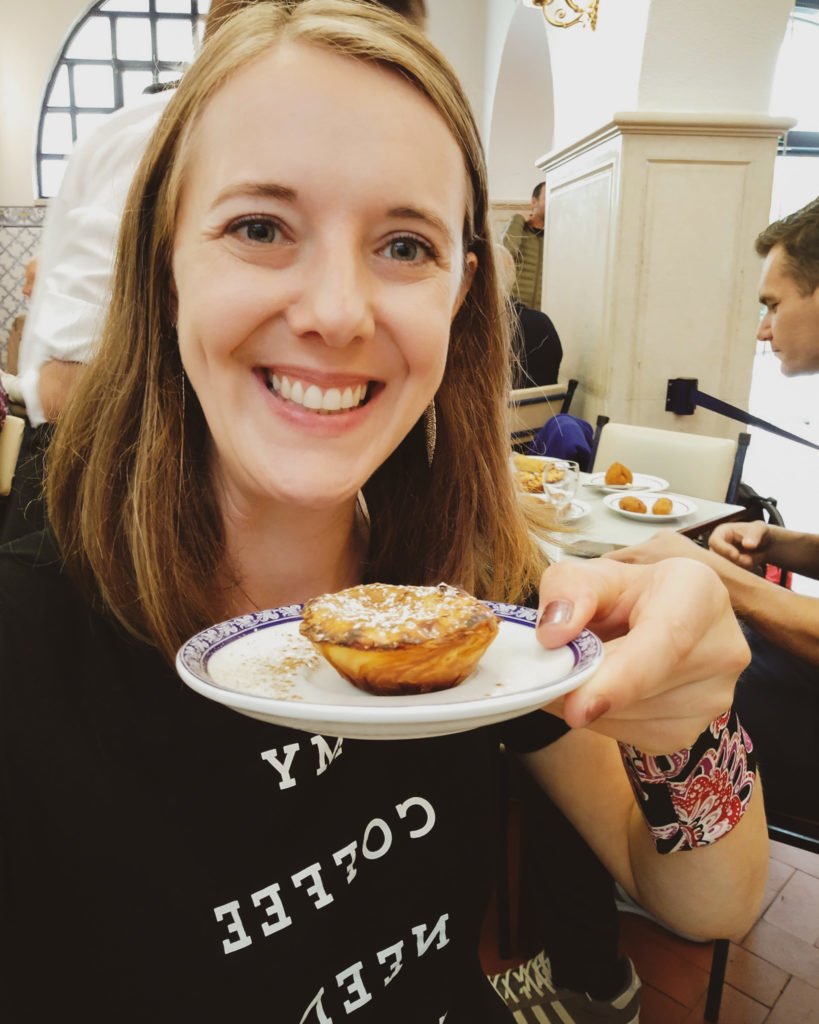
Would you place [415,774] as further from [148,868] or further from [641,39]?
[641,39]

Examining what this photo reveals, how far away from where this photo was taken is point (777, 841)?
1807mm

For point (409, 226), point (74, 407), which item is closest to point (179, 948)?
point (74, 407)

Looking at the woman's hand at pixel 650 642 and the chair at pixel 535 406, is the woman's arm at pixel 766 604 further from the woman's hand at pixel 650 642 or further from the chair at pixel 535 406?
the chair at pixel 535 406

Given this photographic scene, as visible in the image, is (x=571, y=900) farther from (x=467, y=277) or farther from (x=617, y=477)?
(x=617, y=477)

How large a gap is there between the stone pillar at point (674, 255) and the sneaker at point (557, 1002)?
369 centimetres

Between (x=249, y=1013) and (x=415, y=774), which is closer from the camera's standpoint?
(x=249, y=1013)

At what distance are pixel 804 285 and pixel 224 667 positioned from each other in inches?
107

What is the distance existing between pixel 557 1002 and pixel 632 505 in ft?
5.24

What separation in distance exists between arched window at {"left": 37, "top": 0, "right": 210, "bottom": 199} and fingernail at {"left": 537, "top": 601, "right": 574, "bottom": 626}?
41.7 feet

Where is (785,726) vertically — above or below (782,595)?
below

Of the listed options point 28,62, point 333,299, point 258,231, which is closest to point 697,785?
point 333,299

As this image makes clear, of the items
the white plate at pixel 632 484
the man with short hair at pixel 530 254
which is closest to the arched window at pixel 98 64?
the man with short hair at pixel 530 254

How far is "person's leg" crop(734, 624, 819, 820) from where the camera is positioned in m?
1.82

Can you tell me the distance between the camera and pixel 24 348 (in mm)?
1992
